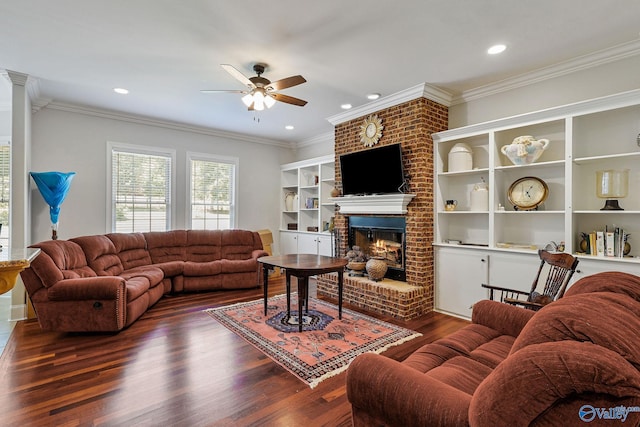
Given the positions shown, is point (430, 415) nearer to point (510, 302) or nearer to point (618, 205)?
point (510, 302)

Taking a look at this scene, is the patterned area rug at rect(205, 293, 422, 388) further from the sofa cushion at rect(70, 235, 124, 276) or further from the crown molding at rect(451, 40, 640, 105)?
the crown molding at rect(451, 40, 640, 105)

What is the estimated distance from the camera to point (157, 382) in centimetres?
236

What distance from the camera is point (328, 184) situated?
5.96m

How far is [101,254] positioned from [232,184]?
2.62 m

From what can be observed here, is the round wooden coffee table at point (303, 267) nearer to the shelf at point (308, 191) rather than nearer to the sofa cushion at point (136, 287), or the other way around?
the sofa cushion at point (136, 287)

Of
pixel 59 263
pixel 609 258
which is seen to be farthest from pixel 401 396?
pixel 59 263

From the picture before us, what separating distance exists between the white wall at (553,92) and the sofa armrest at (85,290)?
4368 millimetres

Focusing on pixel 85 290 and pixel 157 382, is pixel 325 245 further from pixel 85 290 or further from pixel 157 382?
pixel 157 382

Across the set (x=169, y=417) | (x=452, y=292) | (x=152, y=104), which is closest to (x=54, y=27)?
(x=152, y=104)

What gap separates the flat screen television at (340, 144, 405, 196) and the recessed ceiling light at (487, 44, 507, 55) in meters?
1.35

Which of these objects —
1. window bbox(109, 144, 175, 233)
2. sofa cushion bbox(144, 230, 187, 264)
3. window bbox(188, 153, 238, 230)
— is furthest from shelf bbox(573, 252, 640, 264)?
window bbox(109, 144, 175, 233)

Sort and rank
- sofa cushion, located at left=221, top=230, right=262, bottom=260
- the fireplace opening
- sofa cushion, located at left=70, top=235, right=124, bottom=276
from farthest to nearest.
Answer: sofa cushion, located at left=221, top=230, right=262, bottom=260 < the fireplace opening < sofa cushion, located at left=70, top=235, right=124, bottom=276

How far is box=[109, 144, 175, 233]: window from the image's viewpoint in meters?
5.05

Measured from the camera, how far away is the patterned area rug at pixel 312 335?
8.68 ft
